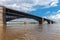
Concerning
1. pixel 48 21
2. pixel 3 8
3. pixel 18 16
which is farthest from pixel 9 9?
pixel 48 21

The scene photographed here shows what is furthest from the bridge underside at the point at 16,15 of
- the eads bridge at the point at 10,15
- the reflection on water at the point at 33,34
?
the reflection on water at the point at 33,34

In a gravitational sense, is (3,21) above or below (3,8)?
below

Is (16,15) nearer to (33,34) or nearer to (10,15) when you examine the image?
(10,15)

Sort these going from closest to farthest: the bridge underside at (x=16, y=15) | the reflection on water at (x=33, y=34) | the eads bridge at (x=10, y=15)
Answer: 1. the reflection on water at (x=33, y=34)
2. the eads bridge at (x=10, y=15)
3. the bridge underside at (x=16, y=15)

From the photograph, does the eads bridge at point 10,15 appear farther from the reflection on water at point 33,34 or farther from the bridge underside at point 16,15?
the reflection on water at point 33,34

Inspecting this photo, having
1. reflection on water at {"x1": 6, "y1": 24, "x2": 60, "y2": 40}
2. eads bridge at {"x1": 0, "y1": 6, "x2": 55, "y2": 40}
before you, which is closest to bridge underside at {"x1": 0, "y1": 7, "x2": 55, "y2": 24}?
eads bridge at {"x1": 0, "y1": 6, "x2": 55, "y2": 40}

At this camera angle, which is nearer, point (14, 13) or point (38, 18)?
point (14, 13)

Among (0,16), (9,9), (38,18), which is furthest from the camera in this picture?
(38,18)

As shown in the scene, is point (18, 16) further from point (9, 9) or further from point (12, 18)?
point (9, 9)

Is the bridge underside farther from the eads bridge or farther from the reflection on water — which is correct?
the reflection on water

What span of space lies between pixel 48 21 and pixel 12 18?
771cm

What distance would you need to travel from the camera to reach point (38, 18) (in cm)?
3731

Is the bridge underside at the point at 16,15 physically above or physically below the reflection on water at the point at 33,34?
above

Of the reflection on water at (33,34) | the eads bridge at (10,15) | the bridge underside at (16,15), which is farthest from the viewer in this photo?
the bridge underside at (16,15)
